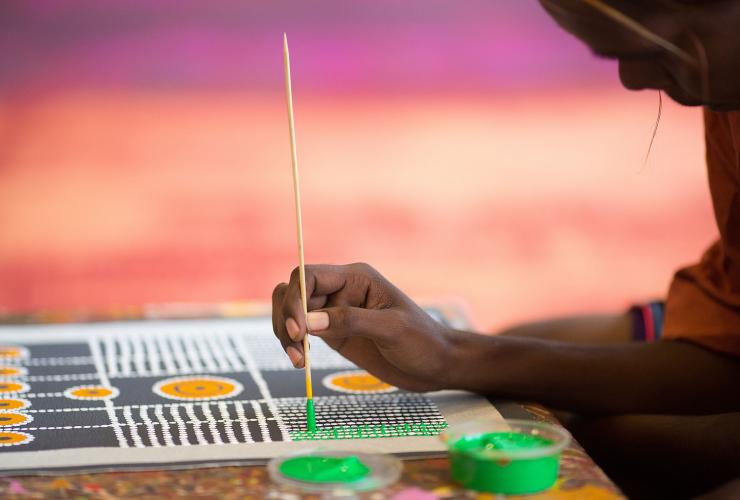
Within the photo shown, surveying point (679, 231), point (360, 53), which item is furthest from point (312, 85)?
point (679, 231)

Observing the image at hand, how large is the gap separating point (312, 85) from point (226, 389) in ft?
11.3

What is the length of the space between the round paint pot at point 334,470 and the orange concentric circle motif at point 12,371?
2.01ft

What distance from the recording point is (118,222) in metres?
4.25

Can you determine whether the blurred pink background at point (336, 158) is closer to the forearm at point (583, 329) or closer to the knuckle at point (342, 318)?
the forearm at point (583, 329)

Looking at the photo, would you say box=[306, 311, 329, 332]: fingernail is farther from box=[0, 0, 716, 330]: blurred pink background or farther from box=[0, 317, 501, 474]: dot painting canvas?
box=[0, 0, 716, 330]: blurred pink background

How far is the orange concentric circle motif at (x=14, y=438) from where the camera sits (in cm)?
114

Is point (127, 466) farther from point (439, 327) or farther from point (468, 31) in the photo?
point (468, 31)

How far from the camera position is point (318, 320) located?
1.20 m

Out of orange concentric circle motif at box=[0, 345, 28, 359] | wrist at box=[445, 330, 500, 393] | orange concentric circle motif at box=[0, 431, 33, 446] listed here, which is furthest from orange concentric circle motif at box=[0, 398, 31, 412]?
wrist at box=[445, 330, 500, 393]

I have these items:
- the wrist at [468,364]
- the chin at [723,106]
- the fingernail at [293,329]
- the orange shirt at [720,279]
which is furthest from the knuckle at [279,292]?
the orange shirt at [720,279]

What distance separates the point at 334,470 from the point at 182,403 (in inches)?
14.7

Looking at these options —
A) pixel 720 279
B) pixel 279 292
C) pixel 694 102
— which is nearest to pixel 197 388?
pixel 279 292

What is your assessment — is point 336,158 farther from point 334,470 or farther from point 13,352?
point 334,470

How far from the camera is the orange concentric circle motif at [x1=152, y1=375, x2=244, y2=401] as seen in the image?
137 cm
